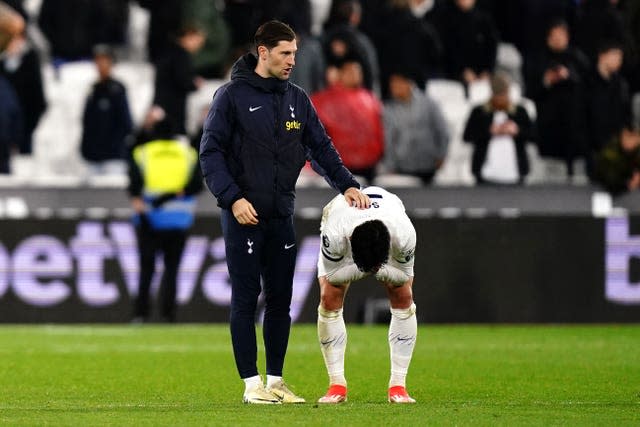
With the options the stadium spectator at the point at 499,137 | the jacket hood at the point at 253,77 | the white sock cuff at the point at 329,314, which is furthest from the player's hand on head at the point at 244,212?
the stadium spectator at the point at 499,137

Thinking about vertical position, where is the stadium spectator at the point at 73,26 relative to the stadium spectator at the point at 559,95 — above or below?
above

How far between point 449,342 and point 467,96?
6.47 meters

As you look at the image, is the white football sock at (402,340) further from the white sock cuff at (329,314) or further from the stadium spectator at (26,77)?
the stadium spectator at (26,77)

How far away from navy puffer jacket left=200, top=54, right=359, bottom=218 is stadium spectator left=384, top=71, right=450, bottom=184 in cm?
1043

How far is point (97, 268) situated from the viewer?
61.1 feet

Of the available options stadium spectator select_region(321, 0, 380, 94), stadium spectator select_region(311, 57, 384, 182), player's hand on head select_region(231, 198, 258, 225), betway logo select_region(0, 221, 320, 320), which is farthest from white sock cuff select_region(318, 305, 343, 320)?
stadium spectator select_region(321, 0, 380, 94)

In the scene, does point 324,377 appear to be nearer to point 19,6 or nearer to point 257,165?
A: point 257,165

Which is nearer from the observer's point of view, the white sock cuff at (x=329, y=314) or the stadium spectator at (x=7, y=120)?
the white sock cuff at (x=329, y=314)

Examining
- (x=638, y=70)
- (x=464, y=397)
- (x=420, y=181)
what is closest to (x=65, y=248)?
(x=420, y=181)

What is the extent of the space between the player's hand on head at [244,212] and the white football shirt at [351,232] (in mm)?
473

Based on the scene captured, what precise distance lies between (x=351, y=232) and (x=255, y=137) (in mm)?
775

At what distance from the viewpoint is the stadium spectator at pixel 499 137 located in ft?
65.0

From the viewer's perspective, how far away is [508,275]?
18594 millimetres

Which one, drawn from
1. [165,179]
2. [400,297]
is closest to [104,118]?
[165,179]
